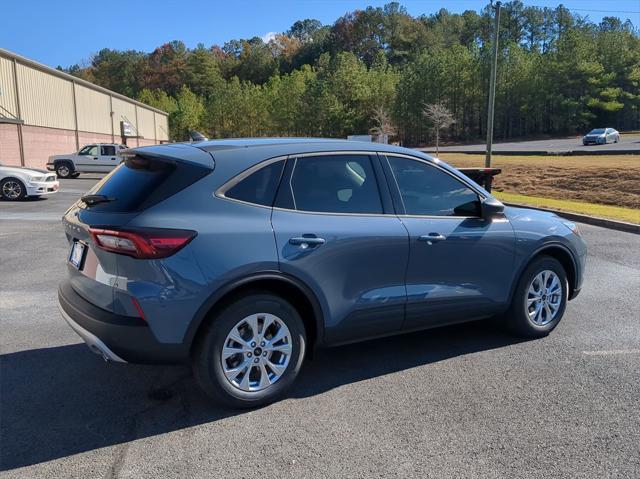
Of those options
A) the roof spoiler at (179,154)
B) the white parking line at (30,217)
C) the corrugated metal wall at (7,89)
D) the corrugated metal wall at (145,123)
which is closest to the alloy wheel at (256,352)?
the roof spoiler at (179,154)

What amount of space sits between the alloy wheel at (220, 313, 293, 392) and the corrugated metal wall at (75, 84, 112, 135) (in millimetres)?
42056

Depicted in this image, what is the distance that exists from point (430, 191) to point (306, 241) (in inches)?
52.4

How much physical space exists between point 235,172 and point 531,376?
271 centimetres

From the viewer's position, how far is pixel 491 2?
24.2 meters

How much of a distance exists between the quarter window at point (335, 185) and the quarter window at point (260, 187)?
0.13m

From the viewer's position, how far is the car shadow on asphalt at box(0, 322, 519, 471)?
328 cm

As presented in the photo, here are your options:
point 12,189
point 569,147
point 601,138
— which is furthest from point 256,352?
point 601,138

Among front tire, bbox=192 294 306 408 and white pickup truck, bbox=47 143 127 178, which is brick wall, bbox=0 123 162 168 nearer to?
white pickup truck, bbox=47 143 127 178

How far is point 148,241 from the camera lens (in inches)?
128

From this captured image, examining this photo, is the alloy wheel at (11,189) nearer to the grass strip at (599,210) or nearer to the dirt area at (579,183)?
the grass strip at (599,210)

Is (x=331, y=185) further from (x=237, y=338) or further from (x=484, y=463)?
(x=484, y=463)

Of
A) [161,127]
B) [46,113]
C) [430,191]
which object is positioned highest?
[161,127]

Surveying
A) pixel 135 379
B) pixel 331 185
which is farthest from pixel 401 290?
pixel 135 379

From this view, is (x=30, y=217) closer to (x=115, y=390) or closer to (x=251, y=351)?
(x=115, y=390)
